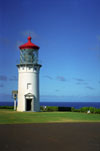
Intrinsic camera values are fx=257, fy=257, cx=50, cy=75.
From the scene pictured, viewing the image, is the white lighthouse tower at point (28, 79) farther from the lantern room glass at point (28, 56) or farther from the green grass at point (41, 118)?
the green grass at point (41, 118)

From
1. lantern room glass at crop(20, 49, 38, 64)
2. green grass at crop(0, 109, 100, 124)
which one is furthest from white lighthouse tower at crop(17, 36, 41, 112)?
green grass at crop(0, 109, 100, 124)

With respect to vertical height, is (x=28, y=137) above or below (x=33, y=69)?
below

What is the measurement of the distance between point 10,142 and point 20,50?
2663 centimetres

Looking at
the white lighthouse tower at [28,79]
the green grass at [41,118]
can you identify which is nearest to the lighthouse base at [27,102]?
the white lighthouse tower at [28,79]

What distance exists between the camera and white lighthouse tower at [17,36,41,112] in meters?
39.2

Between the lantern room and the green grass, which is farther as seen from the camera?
the lantern room

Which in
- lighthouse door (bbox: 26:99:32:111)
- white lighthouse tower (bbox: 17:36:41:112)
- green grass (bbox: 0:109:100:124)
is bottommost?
green grass (bbox: 0:109:100:124)

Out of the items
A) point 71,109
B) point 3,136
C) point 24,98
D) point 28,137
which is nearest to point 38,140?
point 28,137

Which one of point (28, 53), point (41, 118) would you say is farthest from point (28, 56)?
point (41, 118)

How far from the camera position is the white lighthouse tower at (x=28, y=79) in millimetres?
39156

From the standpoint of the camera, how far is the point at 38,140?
14523 millimetres

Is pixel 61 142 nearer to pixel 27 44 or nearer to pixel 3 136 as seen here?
pixel 3 136

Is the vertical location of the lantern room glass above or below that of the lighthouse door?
above

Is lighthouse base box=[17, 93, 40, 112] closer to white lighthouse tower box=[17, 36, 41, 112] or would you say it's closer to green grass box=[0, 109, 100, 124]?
white lighthouse tower box=[17, 36, 41, 112]
